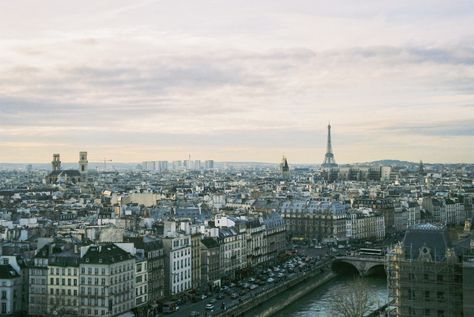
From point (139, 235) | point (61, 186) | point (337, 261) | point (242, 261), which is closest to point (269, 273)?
point (242, 261)

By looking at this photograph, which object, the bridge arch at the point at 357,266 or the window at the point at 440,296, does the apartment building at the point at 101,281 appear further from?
the bridge arch at the point at 357,266

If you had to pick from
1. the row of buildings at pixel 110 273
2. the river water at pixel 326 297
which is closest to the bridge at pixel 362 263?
the river water at pixel 326 297

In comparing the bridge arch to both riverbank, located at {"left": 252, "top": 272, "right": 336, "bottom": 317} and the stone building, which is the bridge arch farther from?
the stone building

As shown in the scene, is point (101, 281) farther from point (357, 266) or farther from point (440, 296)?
point (357, 266)

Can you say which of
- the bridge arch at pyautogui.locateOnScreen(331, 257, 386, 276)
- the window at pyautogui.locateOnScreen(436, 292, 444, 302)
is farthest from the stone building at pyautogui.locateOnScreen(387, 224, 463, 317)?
the bridge arch at pyautogui.locateOnScreen(331, 257, 386, 276)

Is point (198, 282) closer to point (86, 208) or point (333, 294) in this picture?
point (333, 294)
